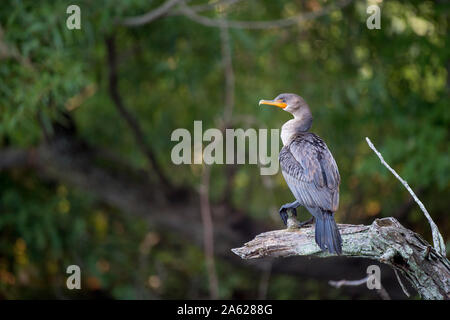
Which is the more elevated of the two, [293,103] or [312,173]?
[293,103]

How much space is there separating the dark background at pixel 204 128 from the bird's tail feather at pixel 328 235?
2925 millimetres

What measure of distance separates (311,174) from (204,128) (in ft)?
13.9

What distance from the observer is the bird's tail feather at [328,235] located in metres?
2.87

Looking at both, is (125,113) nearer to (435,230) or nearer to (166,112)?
(166,112)

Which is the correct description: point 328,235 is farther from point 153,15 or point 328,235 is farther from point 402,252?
point 153,15

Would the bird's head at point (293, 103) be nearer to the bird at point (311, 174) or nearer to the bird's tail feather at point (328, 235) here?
the bird at point (311, 174)

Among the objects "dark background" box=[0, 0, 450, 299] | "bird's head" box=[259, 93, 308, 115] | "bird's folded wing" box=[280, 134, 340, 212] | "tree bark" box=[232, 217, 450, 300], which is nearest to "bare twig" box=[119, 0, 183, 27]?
"dark background" box=[0, 0, 450, 299]

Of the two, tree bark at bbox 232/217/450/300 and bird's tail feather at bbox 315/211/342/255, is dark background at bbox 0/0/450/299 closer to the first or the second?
tree bark at bbox 232/217/450/300

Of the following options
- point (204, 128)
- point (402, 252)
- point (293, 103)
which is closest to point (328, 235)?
point (402, 252)

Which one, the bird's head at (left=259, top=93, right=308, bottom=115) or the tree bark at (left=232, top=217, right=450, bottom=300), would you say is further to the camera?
the bird's head at (left=259, top=93, right=308, bottom=115)

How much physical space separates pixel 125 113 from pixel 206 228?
173 cm

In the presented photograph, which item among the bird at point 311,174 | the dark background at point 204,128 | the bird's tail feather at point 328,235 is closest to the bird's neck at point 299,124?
the bird at point 311,174

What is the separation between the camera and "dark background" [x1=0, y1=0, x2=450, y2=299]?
19.6 feet

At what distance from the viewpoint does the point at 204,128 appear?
7.40 metres
